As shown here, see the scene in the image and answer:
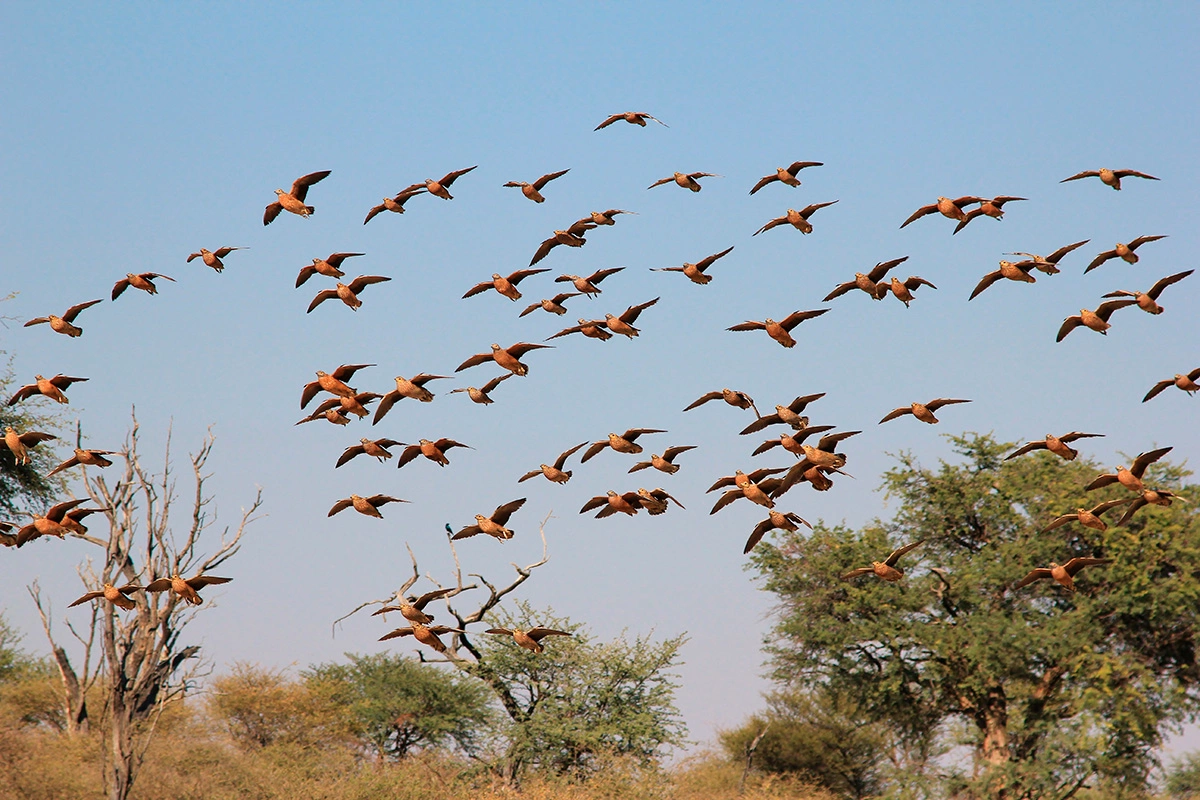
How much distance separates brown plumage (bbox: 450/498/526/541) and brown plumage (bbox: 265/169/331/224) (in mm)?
4867

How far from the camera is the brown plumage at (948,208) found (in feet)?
62.0

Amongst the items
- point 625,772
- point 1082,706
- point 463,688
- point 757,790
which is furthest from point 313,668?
point 1082,706

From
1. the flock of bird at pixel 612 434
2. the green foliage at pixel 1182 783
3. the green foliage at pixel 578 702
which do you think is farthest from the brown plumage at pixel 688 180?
the green foliage at pixel 1182 783

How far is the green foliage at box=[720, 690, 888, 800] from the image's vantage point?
163 feet

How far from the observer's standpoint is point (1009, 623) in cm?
3772

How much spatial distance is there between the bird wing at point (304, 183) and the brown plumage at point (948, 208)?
8111 millimetres

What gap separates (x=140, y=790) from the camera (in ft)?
107

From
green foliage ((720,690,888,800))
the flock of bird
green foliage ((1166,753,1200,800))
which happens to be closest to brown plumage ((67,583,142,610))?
the flock of bird

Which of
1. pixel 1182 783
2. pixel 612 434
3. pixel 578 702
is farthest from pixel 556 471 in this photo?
pixel 1182 783

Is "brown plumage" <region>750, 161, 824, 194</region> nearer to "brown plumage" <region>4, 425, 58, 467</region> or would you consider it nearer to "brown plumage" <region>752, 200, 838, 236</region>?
"brown plumage" <region>752, 200, 838, 236</region>

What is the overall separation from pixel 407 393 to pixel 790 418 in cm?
535

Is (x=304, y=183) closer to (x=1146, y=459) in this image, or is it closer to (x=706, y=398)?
(x=706, y=398)

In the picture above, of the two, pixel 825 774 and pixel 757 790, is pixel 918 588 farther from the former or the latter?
pixel 825 774

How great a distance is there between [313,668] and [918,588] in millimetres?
25390
